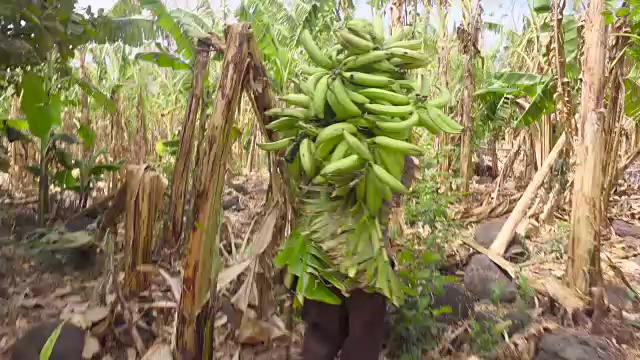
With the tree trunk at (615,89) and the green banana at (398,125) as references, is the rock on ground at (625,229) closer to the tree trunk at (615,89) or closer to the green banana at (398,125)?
the tree trunk at (615,89)

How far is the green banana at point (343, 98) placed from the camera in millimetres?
1266

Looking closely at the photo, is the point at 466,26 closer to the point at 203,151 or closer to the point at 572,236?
the point at 572,236

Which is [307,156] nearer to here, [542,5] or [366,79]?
[366,79]

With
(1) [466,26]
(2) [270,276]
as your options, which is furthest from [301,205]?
(1) [466,26]

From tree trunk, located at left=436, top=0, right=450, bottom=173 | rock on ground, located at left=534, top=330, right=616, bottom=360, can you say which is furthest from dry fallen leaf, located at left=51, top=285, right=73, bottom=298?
tree trunk, located at left=436, top=0, right=450, bottom=173

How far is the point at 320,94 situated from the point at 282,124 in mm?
161

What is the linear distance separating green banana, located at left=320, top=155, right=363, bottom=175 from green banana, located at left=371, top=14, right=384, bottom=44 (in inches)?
14.0

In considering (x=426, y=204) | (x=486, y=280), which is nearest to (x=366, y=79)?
(x=486, y=280)

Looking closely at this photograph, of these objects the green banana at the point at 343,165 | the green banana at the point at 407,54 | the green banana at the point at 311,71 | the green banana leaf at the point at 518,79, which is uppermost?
the green banana leaf at the point at 518,79

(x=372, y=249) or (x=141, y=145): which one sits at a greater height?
(x=141, y=145)

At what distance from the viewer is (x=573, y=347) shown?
1.71 metres

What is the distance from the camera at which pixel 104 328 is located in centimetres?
179

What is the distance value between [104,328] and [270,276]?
678 millimetres

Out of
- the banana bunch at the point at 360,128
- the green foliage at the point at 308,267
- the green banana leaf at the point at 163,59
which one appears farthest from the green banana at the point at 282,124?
the green banana leaf at the point at 163,59
